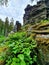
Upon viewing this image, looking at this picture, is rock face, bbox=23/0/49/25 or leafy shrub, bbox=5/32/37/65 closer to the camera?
leafy shrub, bbox=5/32/37/65

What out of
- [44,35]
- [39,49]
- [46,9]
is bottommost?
[39,49]

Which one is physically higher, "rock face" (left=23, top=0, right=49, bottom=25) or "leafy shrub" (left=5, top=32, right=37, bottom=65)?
"rock face" (left=23, top=0, right=49, bottom=25)

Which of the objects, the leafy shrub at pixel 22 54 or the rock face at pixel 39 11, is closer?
the leafy shrub at pixel 22 54

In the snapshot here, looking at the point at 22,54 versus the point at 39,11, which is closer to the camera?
the point at 22,54

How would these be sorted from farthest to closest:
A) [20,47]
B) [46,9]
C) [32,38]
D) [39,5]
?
1. [39,5]
2. [46,9]
3. [32,38]
4. [20,47]

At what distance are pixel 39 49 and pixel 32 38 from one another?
39.0 inches

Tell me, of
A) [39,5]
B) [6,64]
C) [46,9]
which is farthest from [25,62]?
[39,5]

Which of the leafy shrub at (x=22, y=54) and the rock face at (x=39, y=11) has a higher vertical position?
the rock face at (x=39, y=11)

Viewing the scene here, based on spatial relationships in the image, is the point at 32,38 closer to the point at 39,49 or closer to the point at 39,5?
the point at 39,49

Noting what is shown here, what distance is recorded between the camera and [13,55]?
4.95 meters

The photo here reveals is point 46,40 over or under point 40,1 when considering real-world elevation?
under

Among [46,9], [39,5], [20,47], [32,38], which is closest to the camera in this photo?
[20,47]

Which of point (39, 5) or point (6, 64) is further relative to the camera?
point (39, 5)

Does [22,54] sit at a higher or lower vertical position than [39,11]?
lower
